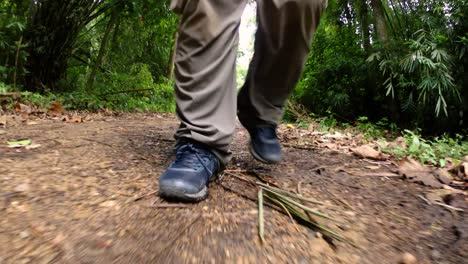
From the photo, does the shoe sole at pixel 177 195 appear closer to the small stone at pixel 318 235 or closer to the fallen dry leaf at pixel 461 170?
the small stone at pixel 318 235

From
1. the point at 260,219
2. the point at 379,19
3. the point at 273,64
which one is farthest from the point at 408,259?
the point at 379,19

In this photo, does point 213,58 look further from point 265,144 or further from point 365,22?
point 365,22

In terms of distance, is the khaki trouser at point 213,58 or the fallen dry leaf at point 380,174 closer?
the khaki trouser at point 213,58

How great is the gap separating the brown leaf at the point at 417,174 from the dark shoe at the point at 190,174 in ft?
2.50

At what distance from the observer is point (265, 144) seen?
1.42 m

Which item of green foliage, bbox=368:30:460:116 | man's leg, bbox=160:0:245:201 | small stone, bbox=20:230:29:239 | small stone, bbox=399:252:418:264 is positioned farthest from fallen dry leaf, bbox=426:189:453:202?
green foliage, bbox=368:30:460:116

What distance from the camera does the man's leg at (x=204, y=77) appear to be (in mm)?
1097

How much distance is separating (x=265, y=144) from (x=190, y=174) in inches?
18.8

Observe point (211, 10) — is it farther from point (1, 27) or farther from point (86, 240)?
point (1, 27)

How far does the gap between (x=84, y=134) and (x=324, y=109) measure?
14.7 ft

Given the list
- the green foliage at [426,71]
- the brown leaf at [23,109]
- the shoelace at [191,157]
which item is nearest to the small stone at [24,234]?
the shoelace at [191,157]

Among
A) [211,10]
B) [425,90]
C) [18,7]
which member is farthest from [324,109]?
[211,10]

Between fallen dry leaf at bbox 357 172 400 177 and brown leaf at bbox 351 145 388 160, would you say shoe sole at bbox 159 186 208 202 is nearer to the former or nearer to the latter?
fallen dry leaf at bbox 357 172 400 177

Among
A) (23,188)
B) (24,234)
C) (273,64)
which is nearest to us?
(24,234)
